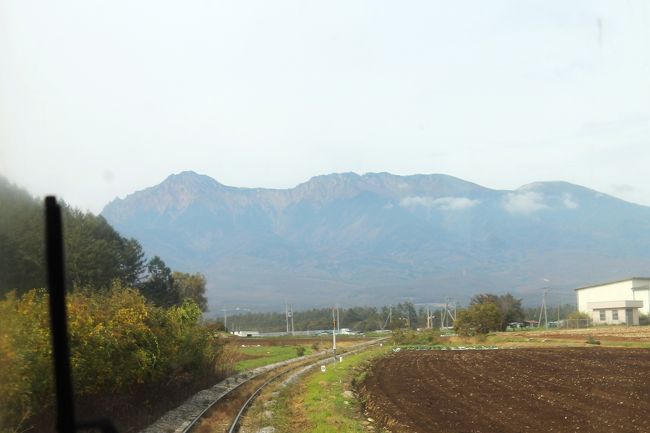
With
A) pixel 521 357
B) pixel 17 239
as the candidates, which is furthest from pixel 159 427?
pixel 521 357

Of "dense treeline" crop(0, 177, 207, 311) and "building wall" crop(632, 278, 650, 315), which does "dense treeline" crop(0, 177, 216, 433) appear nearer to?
"dense treeline" crop(0, 177, 207, 311)

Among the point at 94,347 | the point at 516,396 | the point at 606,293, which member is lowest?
the point at 516,396

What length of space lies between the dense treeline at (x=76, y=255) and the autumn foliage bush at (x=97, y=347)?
128 inches

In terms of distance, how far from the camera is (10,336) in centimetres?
1343

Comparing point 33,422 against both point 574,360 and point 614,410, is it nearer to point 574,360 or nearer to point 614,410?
point 614,410

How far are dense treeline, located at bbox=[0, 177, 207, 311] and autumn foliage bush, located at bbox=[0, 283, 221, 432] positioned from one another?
326 centimetres

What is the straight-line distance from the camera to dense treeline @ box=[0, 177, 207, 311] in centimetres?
2792

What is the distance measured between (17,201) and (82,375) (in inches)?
270

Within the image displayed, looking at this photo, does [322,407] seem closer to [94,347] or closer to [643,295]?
[94,347]

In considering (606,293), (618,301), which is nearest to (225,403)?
(618,301)

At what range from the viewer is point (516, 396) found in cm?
2395

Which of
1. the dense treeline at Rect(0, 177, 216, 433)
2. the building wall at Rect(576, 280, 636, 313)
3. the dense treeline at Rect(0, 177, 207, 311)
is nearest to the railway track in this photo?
the dense treeline at Rect(0, 177, 216, 433)

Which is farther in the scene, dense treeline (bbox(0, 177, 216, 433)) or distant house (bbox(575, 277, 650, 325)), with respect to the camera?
distant house (bbox(575, 277, 650, 325))

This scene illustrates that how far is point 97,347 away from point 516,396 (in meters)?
14.2
